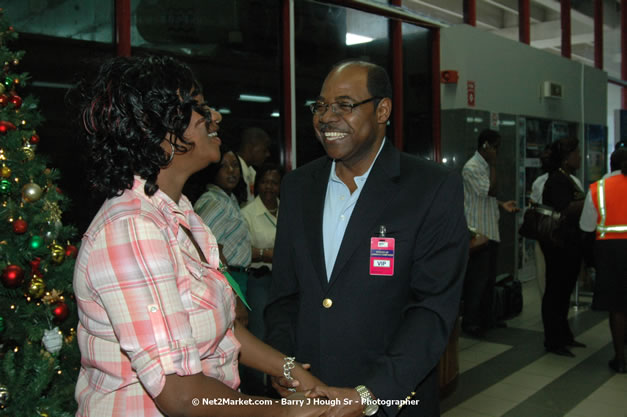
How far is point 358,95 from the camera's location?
1727 mm

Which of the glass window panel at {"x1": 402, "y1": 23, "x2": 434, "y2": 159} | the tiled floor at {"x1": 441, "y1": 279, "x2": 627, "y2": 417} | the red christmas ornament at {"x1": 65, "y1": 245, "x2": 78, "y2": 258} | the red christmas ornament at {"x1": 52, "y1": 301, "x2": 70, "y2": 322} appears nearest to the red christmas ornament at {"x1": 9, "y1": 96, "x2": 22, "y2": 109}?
the red christmas ornament at {"x1": 65, "y1": 245, "x2": 78, "y2": 258}

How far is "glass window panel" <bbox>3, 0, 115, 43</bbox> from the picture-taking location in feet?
11.4

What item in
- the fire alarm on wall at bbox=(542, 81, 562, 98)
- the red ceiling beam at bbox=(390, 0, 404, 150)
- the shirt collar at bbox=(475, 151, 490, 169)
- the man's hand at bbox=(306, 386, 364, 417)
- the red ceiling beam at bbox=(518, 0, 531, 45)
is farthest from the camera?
the red ceiling beam at bbox=(518, 0, 531, 45)

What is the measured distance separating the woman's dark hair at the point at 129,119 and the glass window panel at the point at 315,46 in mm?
3973

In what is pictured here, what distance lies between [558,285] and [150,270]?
4419 millimetres

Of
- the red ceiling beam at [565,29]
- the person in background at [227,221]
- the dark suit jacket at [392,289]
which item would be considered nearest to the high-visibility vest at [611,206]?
the person in background at [227,221]

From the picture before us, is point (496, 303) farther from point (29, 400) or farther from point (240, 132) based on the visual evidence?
point (29, 400)

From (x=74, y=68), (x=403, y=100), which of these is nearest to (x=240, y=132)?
(x=74, y=68)

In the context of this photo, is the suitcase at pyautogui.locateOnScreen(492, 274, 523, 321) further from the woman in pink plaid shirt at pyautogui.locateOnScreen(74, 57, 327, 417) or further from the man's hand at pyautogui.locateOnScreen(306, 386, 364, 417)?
the woman in pink plaid shirt at pyautogui.locateOnScreen(74, 57, 327, 417)

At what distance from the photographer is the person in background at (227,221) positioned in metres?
3.52

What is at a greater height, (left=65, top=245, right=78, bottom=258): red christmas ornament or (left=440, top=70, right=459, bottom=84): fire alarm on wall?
(left=440, top=70, right=459, bottom=84): fire alarm on wall

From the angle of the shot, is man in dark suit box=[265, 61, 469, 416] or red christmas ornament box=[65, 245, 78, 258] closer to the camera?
man in dark suit box=[265, 61, 469, 416]

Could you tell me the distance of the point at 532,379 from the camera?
423 cm

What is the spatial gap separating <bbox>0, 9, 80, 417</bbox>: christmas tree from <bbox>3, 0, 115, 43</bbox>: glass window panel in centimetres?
118
